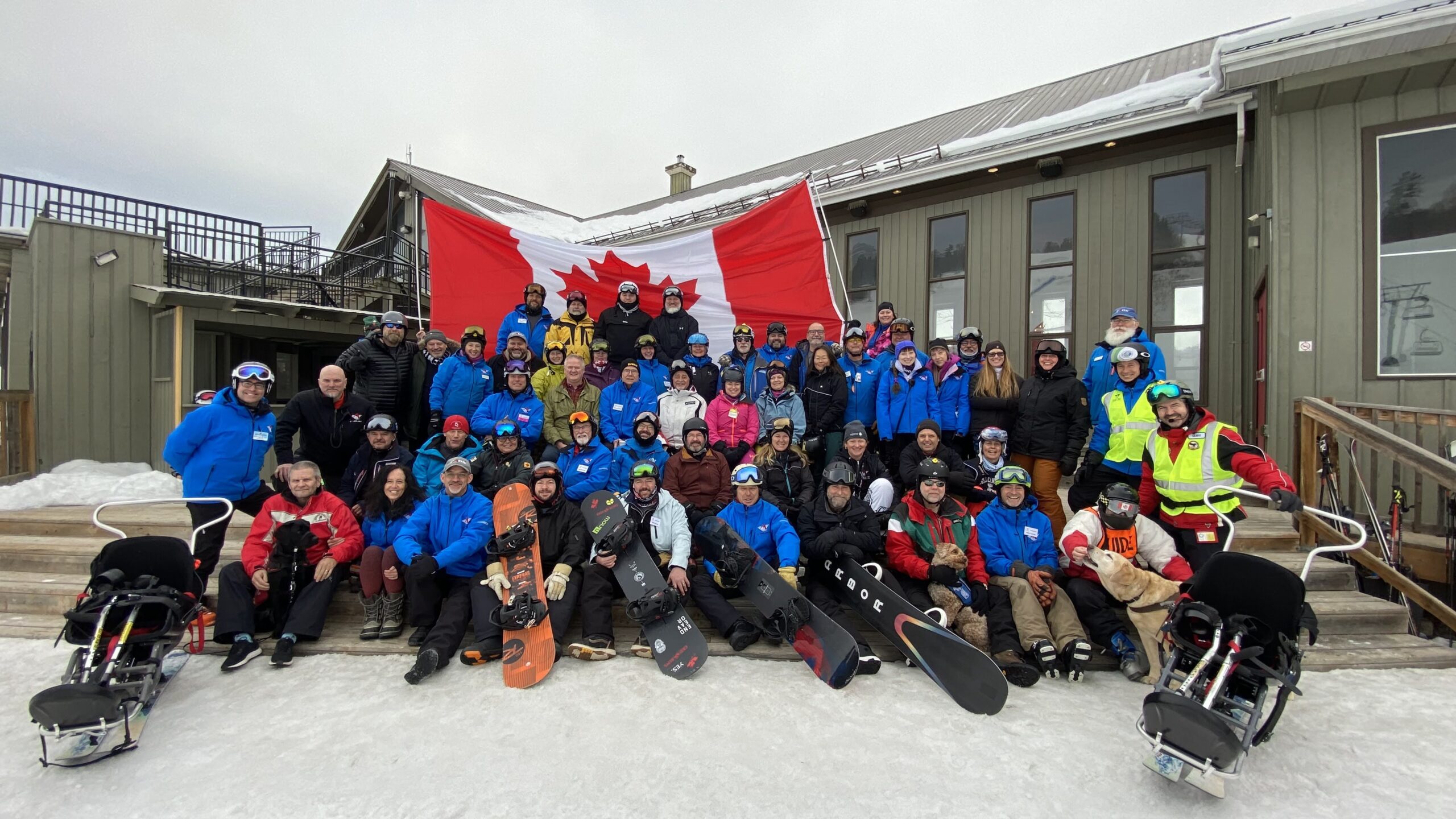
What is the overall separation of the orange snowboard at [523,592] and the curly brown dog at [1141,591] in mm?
3146

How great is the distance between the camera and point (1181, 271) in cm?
683

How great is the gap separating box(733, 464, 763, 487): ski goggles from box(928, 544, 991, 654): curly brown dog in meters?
1.26

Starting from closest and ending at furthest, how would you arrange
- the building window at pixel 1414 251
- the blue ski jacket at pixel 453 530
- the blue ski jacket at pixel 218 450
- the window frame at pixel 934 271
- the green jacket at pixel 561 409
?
the blue ski jacket at pixel 453 530, the blue ski jacket at pixel 218 450, the building window at pixel 1414 251, the green jacket at pixel 561 409, the window frame at pixel 934 271

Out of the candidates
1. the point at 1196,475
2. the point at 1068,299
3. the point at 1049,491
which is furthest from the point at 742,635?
the point at 1068,299

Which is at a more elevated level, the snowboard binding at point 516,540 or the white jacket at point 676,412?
the white jacket at point 676,412

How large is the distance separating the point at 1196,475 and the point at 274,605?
5.76 m

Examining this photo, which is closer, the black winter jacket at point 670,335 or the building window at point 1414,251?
the building window at point 1414,251

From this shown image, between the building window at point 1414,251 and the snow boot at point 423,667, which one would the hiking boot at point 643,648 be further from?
the building window at point 1414,251

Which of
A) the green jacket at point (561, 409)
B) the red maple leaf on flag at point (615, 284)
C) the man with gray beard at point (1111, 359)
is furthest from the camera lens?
the red maple leaf on flag at point (615, 284)

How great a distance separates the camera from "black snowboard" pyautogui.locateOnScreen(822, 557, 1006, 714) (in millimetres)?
3125

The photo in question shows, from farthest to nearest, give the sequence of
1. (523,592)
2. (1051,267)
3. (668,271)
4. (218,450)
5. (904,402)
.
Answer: (1051,267) < (668,271) < (904,402) < (218,450) < (523,592)

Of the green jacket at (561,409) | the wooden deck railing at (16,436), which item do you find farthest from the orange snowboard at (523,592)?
the wooden deck railing at (16,436)

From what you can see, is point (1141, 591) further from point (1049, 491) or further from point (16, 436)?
point (16, 436)

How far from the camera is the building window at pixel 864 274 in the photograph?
29.5 feet
